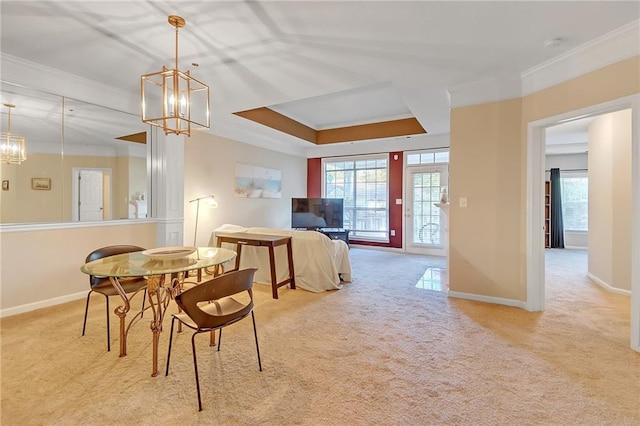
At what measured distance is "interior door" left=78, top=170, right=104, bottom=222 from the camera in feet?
12.0

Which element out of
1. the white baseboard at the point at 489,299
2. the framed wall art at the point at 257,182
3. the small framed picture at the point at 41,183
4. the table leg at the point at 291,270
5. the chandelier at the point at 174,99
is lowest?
the white baseboard at the point at 489,299

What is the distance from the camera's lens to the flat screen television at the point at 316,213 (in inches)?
279

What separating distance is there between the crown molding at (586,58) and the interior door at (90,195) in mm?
5155

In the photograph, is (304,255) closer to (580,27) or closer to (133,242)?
(133,242)

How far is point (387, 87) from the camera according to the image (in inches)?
183

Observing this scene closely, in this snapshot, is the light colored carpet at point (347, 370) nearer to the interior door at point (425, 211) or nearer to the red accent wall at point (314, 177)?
the interior door at point (425, 211)

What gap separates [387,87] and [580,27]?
246 cm

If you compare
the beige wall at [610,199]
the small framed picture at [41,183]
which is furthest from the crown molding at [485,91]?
the small framed picture at [41,183]

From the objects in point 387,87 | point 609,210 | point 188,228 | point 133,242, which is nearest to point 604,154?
point 609,210

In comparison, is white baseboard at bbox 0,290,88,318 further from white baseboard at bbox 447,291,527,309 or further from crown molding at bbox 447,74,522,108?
crown molding at bbox 447,74,522,108

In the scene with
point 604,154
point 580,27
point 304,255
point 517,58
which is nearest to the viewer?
point 580,27

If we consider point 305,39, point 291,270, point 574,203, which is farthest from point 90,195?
point 574,203

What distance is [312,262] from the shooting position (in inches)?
161

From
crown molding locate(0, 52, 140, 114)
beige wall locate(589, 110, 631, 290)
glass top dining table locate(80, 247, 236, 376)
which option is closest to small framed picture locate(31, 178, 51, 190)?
crown molding locate(0, 52, 140, 114)
